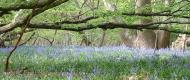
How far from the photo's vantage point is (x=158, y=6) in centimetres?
1196

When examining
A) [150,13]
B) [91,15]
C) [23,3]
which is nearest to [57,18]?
[91,15]

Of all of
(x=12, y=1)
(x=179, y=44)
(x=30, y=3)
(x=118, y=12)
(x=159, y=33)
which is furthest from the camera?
(x=179, y=44)

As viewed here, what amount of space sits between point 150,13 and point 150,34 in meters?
11.4

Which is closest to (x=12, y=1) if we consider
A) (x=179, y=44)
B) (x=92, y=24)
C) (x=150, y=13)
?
(x=92, y=24)

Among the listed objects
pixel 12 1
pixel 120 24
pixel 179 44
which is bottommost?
pixel 179 44

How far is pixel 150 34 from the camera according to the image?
23297mm

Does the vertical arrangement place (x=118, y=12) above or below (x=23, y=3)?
below

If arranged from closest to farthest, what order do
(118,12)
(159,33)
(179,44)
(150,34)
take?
1. (118,12)
2. (150,34)
3. (159,33)
4. (179,44)

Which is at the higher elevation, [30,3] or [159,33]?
[30,3]

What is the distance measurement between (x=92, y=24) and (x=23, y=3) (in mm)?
3691

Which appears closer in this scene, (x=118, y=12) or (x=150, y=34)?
(x=118, y=12)

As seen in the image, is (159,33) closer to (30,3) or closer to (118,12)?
(118,12)

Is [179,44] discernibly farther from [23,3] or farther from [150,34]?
[23,3]

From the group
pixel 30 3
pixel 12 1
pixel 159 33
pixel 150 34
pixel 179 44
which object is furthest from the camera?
pixel 179 44
